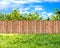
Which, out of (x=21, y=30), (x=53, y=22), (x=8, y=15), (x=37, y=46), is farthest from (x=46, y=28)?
(x=8, y=15)

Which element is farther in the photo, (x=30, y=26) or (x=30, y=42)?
(x=30, y=26)

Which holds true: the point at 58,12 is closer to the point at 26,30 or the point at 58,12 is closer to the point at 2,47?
the point at 26,30

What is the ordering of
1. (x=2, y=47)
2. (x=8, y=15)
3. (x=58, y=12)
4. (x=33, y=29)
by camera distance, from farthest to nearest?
(x=8, y=15) < (x=58, y=12) < (x=33, y=29) < (x=2, y=47)

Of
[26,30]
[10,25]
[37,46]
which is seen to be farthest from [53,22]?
[37,46]

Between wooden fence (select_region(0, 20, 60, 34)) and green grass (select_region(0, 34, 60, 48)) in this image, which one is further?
wooden fence (select_region(0, 20, 60, 34))

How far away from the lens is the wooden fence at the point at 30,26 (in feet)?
77.8

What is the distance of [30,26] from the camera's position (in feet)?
78.0

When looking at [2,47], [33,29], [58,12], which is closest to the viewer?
[2,47]

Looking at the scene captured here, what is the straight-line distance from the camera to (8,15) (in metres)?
44.1

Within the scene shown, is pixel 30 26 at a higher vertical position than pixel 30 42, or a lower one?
higher

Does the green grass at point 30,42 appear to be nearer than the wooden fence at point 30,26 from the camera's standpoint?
Yes

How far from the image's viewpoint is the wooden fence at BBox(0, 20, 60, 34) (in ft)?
77.8

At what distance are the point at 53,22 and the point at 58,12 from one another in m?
14.0

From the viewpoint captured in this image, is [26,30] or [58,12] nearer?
[26,30]
